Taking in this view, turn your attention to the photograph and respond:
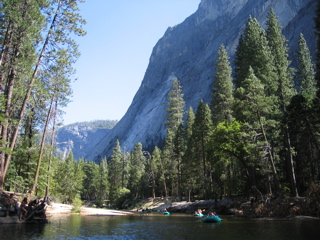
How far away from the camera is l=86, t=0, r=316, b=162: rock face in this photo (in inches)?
4227

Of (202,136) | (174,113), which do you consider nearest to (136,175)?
(174,113)

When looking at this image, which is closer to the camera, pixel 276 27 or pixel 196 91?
pixel 276 27

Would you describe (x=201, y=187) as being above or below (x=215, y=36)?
below

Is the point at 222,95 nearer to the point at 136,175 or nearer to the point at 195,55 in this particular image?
the point at 136,175

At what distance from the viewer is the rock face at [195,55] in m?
107

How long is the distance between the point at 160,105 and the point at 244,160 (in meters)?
114

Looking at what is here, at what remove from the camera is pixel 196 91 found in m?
130

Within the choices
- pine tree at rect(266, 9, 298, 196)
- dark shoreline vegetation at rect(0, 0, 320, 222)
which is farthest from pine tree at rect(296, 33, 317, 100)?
pine tree at rect(266, 9, 298, 196)

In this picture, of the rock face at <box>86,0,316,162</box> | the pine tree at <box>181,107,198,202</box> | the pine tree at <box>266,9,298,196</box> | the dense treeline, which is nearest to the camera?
the dense treeline

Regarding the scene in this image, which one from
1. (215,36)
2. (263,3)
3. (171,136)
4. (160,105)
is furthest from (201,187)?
(215,36)

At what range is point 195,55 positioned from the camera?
164 meters

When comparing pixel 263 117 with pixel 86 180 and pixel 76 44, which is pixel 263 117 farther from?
pixel 86 180

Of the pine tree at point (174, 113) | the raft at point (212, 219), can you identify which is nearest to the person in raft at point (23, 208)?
the raft at point (212, 219)

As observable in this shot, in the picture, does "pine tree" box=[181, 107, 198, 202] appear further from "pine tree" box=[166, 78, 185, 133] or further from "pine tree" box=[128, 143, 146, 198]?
"pine tree" box=[128, 143, 146, 198]
